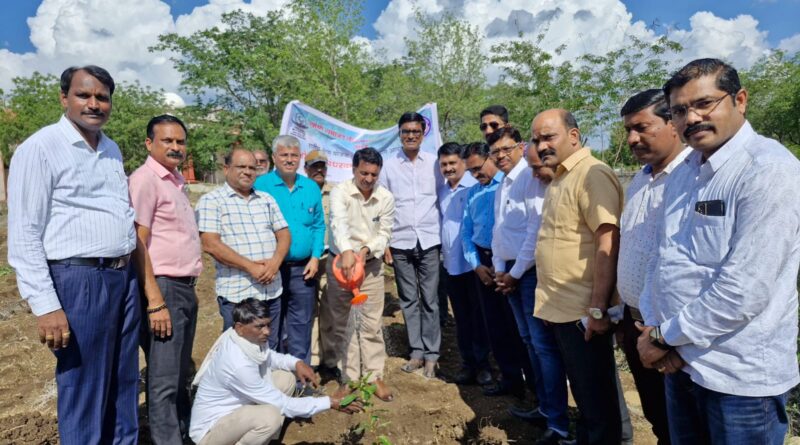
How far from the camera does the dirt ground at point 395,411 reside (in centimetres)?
322

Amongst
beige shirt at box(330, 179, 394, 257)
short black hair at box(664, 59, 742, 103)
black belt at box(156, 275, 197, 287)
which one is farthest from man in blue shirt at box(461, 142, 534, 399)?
short black hair at box(664, 59, 742, 103)

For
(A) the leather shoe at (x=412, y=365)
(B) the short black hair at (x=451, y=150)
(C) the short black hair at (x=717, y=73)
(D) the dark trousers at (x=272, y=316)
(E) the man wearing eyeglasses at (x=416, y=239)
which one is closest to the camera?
(C) the short black hair at (x=717, y=73)

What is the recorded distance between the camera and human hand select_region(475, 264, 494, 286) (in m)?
3.59

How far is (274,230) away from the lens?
3.53 metres

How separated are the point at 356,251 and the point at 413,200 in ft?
2.54

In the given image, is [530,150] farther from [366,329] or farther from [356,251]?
[366,329]

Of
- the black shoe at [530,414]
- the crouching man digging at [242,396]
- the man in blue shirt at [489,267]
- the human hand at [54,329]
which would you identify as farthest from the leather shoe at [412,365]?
the human hand at [54,329]

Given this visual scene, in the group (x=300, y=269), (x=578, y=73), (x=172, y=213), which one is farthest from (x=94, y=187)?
(x=578, y=73)

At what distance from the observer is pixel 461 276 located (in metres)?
4.19

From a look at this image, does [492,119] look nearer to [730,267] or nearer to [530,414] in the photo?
[530,414]

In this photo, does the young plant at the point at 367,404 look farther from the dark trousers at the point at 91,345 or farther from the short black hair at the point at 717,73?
the short black hair at the point at 717,73

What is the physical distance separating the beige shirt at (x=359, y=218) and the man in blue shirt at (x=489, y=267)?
0.67 m

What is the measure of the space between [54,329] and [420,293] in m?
2.76

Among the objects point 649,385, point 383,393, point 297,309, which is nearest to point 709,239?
point 649,385
